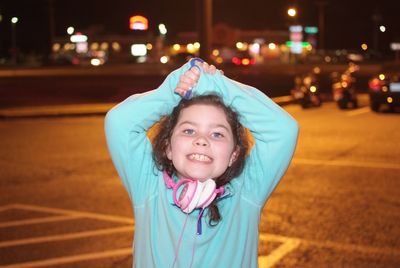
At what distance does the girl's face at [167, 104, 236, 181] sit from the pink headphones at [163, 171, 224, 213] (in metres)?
0.03

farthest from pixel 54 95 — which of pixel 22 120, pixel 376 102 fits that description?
pixel 376 102

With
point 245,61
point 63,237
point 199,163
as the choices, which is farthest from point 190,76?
point 245,61

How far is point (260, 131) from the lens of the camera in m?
2.78

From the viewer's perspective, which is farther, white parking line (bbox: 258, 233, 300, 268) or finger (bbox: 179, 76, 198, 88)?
white parking line (bbox: 258, 233, 300, 268)

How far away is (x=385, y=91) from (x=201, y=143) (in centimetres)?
1733

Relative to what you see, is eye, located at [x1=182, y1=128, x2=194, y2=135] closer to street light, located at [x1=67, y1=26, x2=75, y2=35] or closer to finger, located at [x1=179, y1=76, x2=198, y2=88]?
finger, located at [x1=179, y1=76, x2=198, y2=88]

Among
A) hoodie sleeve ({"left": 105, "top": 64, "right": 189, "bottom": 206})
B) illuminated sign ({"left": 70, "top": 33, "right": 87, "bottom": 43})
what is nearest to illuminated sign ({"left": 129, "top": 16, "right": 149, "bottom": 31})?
hoodie sleeve ({"left": 105, "top": 64, "right": 189, "bottom": 206})

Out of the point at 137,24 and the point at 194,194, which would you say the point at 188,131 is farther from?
the point at 137,24

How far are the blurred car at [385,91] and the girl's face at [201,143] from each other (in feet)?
56.0

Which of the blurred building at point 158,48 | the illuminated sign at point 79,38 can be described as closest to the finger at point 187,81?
the blurred building at point 158,48

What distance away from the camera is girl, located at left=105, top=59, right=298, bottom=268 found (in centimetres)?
261

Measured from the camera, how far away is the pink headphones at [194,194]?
2.53m

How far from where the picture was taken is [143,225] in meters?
2.71

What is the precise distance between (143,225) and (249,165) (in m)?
0.49
